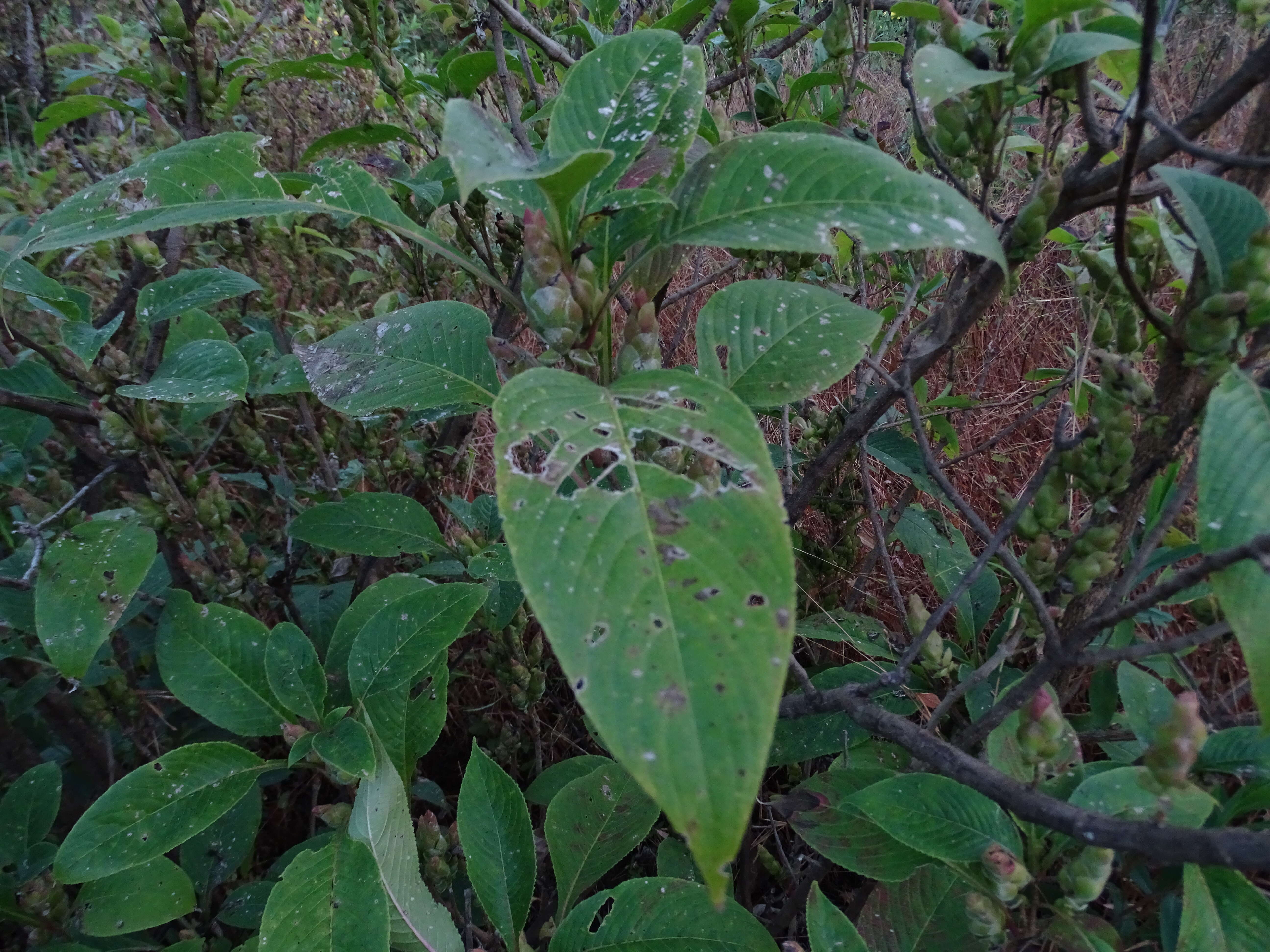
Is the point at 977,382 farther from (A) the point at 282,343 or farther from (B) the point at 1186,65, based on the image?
(B) the point at 1186,65

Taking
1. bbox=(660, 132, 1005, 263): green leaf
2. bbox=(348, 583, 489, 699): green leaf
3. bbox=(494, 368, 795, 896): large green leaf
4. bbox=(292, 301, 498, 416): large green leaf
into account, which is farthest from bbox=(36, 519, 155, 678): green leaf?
bbox=(660, 132, 1005, 263): green leaf

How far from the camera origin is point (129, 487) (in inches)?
71.2

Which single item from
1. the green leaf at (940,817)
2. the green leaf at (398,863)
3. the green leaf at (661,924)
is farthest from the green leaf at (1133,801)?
the green leaf at (398,863)

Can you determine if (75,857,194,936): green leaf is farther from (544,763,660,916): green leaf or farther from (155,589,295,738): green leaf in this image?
(544,763,660,916): green leaf

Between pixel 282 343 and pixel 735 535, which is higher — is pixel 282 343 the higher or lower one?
the lower one

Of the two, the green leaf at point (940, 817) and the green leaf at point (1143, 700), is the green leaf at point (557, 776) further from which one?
the green leaf at point (1143, 700)

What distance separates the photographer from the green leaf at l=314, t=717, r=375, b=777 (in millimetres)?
924

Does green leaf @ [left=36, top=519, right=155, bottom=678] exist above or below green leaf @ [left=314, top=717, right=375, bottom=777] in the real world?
above

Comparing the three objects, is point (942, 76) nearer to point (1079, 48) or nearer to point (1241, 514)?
point (1079, 48)

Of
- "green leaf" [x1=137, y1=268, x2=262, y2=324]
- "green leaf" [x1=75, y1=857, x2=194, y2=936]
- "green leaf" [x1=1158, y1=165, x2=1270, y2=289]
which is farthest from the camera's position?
"green leaf" [x1=137, y1=268, x2=262, y2=324]

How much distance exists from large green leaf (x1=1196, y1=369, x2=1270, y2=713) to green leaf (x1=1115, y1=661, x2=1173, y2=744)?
415 millimetres

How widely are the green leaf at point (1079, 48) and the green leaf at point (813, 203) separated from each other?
0.24 m

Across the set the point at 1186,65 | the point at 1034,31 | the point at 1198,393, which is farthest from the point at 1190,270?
the point at 1186,65

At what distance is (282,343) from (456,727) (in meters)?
1.11
